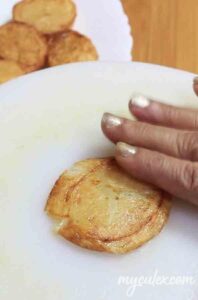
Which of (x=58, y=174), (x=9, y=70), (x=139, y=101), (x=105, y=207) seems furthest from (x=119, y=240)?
(x=9, y=70)

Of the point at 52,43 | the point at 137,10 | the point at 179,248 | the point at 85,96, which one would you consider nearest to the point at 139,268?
the point at 179,248

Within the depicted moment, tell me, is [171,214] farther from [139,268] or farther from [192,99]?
[192,99]

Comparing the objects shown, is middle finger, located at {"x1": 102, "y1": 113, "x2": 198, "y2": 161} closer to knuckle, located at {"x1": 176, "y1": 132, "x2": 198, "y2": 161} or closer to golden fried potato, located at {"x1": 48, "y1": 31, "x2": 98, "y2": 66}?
knuckle, located at {"x1": 176, "y1": 132, "x2": 198, "y2": 161}

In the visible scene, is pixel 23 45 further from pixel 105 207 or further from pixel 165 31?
pixel 105 207

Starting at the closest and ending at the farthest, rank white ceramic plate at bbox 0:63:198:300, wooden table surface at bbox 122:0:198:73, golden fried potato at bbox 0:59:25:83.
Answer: white ceramic plate at bbox 0:63:198:300
golden fried potato at bbox 0:59:25:83
wooden table surface at bbox 122:0:198:73

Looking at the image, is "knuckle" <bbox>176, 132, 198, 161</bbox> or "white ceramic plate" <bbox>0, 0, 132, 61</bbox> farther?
"white ceramic plate" <bbox>0, 0, 132, 61</bbox>

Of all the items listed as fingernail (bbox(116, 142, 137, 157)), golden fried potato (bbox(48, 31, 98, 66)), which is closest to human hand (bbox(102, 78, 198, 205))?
fingernail (bbox(116, 142, 137, 157))
